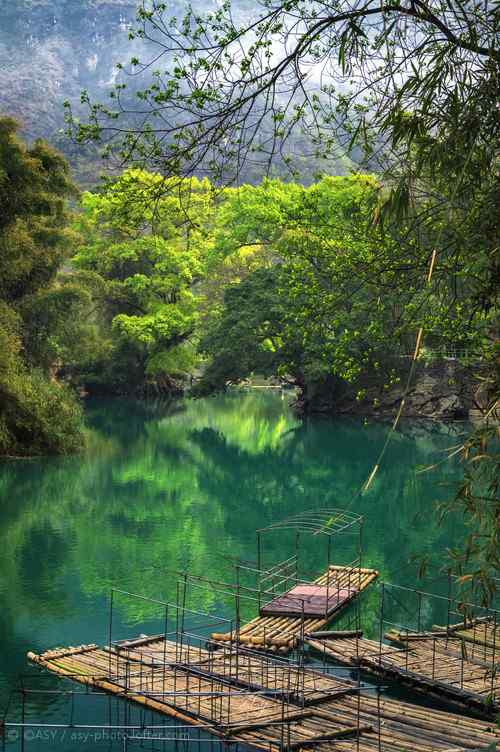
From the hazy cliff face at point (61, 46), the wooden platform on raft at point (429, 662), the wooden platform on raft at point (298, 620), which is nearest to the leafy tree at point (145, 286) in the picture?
the wooden platform on raft at point (298, 620)

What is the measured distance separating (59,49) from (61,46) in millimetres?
1253

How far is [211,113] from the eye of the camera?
7898 millimetres

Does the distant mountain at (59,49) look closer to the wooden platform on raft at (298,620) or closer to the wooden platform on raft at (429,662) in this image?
the wooden platform on raft at (298,620)

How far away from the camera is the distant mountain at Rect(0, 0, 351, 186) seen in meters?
168

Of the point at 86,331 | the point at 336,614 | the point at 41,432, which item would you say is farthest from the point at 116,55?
the point at 336,614

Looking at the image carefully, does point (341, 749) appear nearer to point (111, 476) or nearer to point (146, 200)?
point (146, 200)

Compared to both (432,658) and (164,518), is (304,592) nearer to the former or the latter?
(432,658)

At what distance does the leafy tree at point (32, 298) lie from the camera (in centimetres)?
3005

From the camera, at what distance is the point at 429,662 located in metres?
13.4

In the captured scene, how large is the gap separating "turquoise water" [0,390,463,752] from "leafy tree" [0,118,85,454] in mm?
1191

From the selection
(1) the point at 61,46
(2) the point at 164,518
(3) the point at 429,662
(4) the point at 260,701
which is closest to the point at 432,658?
(3) the point at 429,662

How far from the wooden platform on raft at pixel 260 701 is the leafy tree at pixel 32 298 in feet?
56.2

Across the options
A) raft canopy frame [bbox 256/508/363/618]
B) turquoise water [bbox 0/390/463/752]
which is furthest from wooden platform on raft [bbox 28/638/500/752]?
raft canopy frame [bbox 256/508/363/618]

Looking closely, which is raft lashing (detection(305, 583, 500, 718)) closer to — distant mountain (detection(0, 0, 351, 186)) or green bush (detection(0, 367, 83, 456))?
green bush (detection(0, 367, 83, 456))
